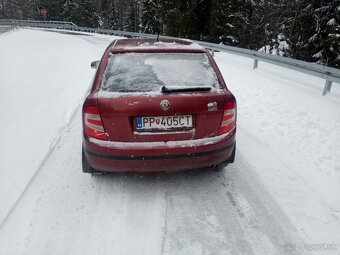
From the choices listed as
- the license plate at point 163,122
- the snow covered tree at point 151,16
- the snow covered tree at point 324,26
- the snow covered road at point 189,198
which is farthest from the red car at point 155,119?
the snow covered tree at point 151,16

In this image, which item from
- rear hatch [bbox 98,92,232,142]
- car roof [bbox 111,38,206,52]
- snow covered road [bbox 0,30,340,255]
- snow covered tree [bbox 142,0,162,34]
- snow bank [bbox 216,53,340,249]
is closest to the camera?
snow covered road [bbox 0,30,340,255]

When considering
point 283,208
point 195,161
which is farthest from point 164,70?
point 283,208

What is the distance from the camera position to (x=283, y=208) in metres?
3.67

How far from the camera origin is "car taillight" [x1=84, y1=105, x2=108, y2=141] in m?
3.46

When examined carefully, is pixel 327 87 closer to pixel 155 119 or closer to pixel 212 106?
pixel 212 106

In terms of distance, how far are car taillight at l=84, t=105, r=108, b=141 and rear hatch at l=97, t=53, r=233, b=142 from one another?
58 mm

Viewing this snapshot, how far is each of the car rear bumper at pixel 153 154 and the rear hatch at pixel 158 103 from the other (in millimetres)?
74

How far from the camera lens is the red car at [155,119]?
3.44 metres

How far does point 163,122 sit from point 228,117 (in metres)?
0.79

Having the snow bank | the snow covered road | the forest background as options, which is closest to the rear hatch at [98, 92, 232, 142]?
the snow covered road

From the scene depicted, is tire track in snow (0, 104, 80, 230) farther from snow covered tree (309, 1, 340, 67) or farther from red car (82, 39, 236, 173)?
snow covered tree (309, 1, 340, 67)

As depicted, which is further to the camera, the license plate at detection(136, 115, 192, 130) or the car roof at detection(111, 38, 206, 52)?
the car roof at detection(111, 38, 206, 52)

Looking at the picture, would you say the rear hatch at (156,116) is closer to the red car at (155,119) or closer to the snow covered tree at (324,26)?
the red car at (155,119)

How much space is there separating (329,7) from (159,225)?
19.2m
